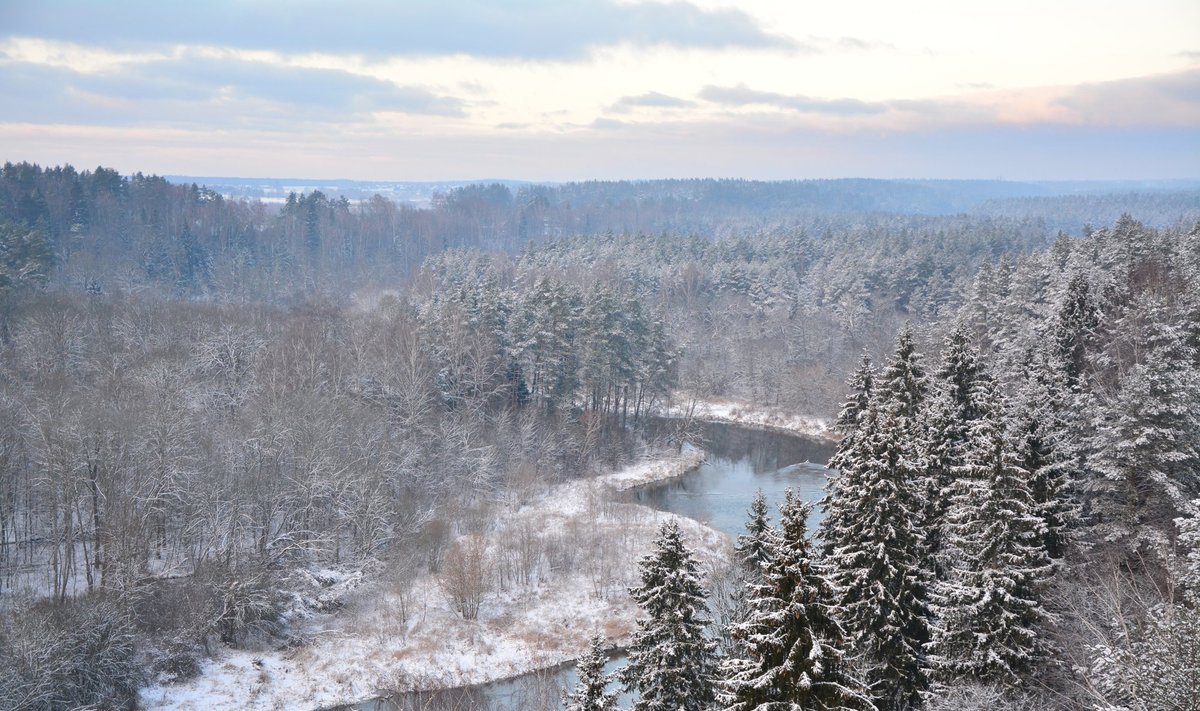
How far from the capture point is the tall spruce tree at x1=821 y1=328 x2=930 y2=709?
63.1ft

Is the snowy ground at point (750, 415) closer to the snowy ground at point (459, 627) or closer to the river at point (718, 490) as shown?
the river at point (718, 490)

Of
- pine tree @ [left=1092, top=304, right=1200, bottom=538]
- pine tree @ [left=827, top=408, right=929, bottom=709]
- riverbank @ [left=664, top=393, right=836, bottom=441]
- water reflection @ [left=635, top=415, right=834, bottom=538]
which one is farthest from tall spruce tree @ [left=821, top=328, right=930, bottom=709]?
riverbank @ [left=664, top=393, right=836, bottom=441]

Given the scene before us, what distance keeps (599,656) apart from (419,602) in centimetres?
2442

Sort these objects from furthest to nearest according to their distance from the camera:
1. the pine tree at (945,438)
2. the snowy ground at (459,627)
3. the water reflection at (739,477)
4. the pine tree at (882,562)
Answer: the water reflection at (739,477) → the snowy ground at (459,627) → the pine tree at (945,438) → the pine tree at (882,562)

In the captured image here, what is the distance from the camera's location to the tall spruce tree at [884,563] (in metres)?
19.2

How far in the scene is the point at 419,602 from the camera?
36375 mm

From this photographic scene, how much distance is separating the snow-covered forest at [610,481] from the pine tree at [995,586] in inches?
3.2

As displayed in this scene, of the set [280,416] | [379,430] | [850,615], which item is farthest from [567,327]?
[850,615]

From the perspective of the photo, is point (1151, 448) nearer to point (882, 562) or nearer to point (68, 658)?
point (882, 562)

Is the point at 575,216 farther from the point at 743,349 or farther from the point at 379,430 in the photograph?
the point at 379,430

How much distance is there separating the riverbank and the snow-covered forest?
0.90 meters

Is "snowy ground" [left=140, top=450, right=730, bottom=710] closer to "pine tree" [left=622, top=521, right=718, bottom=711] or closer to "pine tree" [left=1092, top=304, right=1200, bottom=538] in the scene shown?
"pine tree" [left=622, top=521, right=718, bottom=711]

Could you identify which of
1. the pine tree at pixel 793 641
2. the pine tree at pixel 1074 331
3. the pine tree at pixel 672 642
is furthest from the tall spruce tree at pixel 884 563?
the pine tree at pixel 1074 331

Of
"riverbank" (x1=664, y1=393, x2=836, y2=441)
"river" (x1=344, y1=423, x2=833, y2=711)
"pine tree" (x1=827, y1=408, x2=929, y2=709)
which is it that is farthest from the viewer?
"riverbank" (x1=664, y1=393, x2=836, y2=441)
